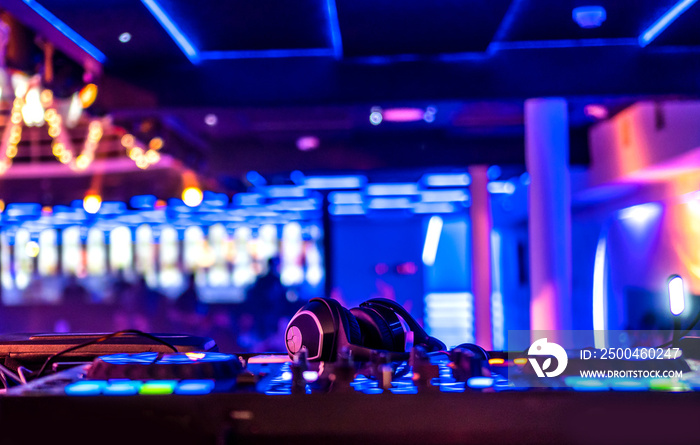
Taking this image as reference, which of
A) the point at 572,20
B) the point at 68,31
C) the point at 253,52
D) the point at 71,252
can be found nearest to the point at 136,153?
the point at 253,52

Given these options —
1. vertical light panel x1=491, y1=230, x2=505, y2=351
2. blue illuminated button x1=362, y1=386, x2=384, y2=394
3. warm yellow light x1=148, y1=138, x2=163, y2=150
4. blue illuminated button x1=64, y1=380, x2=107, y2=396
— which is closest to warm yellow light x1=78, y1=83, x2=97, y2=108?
warm yellow light x1=148, y1=138, x2=163, y2=150

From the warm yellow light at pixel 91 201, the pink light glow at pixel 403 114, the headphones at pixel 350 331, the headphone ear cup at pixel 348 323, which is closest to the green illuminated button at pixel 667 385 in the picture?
the headphones at pixel 350 331

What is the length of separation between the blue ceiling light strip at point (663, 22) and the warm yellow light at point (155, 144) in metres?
4.59

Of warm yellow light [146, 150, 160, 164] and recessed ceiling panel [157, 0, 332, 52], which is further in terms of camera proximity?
warm yellow light [146, 150, 160, 164]

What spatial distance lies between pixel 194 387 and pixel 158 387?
51 millimetres

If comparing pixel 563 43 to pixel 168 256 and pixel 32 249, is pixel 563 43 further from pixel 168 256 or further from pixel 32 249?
pixel 32 249

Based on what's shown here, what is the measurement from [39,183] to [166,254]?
18.3ft

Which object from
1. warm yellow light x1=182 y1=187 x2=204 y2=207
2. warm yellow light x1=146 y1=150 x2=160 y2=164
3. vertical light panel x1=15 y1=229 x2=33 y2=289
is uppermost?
warm yellow light x1=146 y1=150 x2=160 y2=164

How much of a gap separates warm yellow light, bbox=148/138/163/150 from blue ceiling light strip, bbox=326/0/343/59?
2.81m

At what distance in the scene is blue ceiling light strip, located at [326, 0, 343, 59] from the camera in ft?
12.0

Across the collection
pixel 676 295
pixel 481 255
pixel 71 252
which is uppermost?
pixel 71 252

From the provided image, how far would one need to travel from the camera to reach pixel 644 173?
6.29 metres

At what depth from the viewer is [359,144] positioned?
27.7 feet

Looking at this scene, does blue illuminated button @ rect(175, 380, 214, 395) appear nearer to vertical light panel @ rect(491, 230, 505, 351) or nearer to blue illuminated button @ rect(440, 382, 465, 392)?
blue illuminated button @ rect(440, 382, 465, 392)
